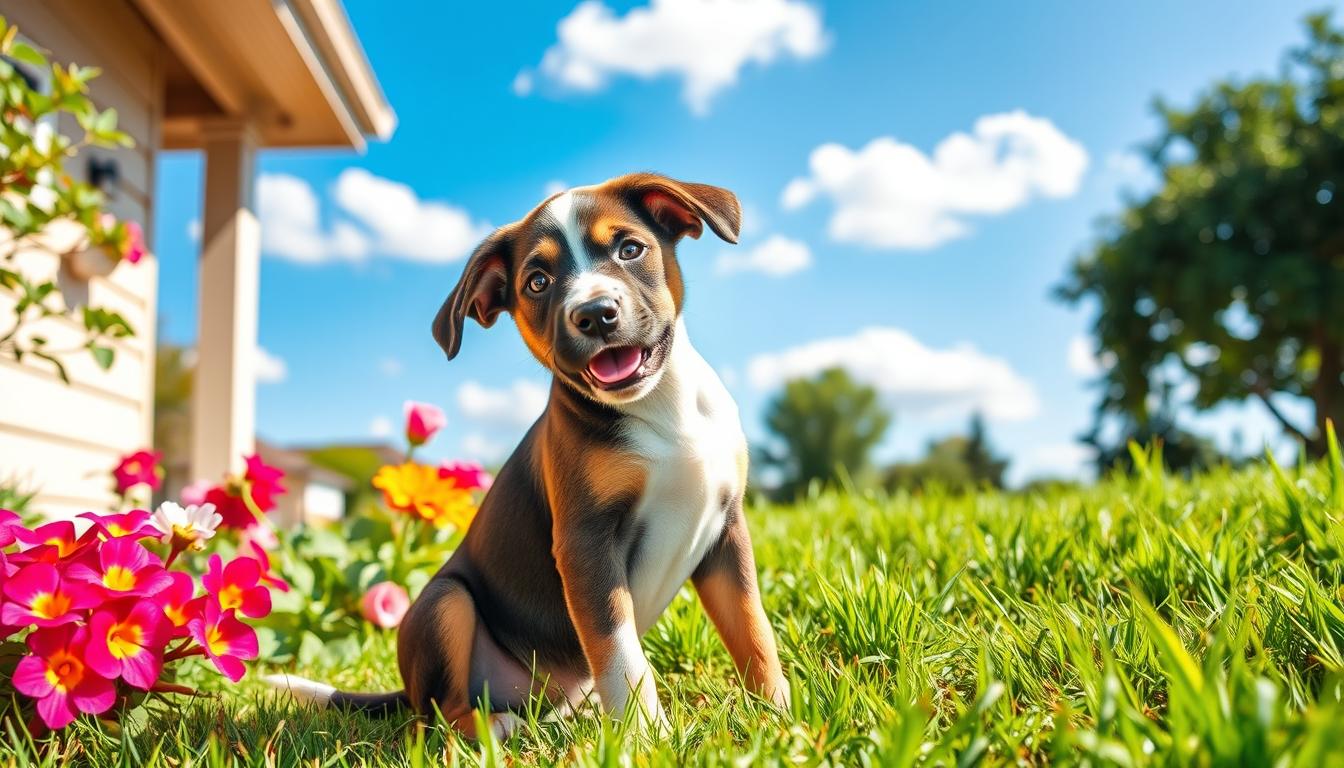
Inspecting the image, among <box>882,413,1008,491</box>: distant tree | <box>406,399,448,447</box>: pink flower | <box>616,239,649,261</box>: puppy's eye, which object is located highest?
<box>616,239,649,261</box>: puppy's eye

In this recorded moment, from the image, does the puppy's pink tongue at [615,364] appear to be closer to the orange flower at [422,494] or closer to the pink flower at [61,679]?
the pink flower at [61,679]

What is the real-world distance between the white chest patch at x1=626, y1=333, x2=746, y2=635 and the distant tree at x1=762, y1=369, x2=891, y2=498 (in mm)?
50059

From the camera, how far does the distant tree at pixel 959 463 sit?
1784 inches

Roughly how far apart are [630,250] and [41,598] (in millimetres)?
1593

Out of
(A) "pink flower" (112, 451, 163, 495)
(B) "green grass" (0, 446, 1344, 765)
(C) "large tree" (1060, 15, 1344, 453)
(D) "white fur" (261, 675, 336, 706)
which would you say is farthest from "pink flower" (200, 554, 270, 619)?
(C) "large tree" (1060, 15, 1344, 453)

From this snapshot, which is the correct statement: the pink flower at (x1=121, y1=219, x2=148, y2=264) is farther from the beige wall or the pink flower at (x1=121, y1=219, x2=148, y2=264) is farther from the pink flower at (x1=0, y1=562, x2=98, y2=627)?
the pink flower at (x1=0, y1=562, x2=98, y2=627)

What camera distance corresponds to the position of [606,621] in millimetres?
2236

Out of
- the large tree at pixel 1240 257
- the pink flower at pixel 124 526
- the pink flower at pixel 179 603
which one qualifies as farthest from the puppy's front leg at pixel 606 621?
the large tree at pixel 1240 257

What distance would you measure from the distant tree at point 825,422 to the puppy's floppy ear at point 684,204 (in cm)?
5008

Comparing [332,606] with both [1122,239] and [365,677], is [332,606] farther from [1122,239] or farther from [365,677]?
[1122,239]

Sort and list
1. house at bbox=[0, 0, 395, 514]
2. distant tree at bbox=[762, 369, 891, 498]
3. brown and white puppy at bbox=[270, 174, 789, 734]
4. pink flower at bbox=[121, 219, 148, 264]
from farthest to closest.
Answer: distant tree at bbox=[762, 369, 891, 498], house at bbox=[0, 0, 395, 514], pink flower at bbox=[121, 219, 148, 264], brown and white puppy at bbox=[270, 174, 789, 734]

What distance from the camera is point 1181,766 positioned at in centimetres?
145

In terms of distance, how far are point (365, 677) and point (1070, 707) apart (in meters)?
2.58

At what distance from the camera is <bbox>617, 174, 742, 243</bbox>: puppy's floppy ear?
93.6 inches
